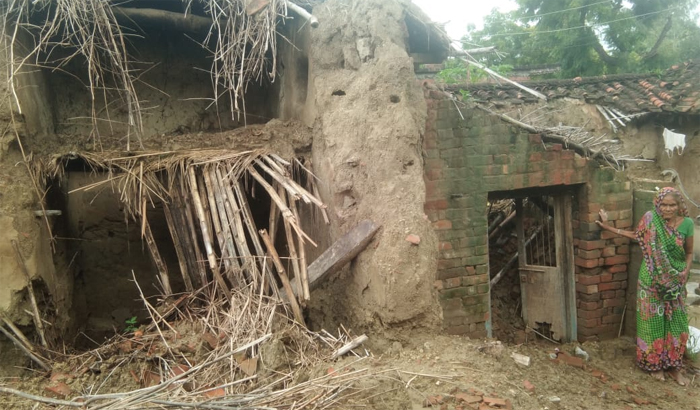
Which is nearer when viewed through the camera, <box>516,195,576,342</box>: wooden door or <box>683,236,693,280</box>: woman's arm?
<box>683,236,693,280</box>: woman's arm

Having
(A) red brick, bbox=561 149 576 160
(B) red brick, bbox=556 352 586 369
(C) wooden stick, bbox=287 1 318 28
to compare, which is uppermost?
(C) wooden stick, bbox=287 1 318 28

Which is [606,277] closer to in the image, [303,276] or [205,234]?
[303,276]

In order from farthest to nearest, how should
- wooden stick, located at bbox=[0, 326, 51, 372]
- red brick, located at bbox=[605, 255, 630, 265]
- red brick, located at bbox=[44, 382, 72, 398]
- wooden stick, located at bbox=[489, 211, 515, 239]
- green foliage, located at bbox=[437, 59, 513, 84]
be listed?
green foliage, located at bbox=[437, 59, 513, 84] → wooden stick, located at bbox=[489, 211, 515, 239] → red brick, located at bbox=[605, 255, 630, 265] → wooden stick, located at bbox=[0, 326, 51, 372] → red brick, located at bbox=[44, 382, 72, 398]

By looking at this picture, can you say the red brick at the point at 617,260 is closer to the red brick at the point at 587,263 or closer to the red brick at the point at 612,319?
the red brick at the point at 587,263

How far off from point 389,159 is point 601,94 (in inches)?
347

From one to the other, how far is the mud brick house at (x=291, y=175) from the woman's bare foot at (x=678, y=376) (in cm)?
75

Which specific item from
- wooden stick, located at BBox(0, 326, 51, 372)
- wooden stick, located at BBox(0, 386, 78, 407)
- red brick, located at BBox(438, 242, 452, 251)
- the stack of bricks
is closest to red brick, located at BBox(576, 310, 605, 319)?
the stack of bricks

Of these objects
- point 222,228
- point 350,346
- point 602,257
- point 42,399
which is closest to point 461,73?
point 602,257

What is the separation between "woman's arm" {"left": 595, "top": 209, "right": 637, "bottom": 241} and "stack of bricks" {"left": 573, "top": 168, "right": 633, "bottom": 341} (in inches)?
1.9

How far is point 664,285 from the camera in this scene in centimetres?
508

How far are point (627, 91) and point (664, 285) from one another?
25.5 feet

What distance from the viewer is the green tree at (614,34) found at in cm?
1775

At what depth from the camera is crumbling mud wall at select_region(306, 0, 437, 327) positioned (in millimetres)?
4398

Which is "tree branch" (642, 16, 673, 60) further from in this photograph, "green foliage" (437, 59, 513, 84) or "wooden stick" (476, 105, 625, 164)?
"wooden stick" (476, 105, 625, 164)
